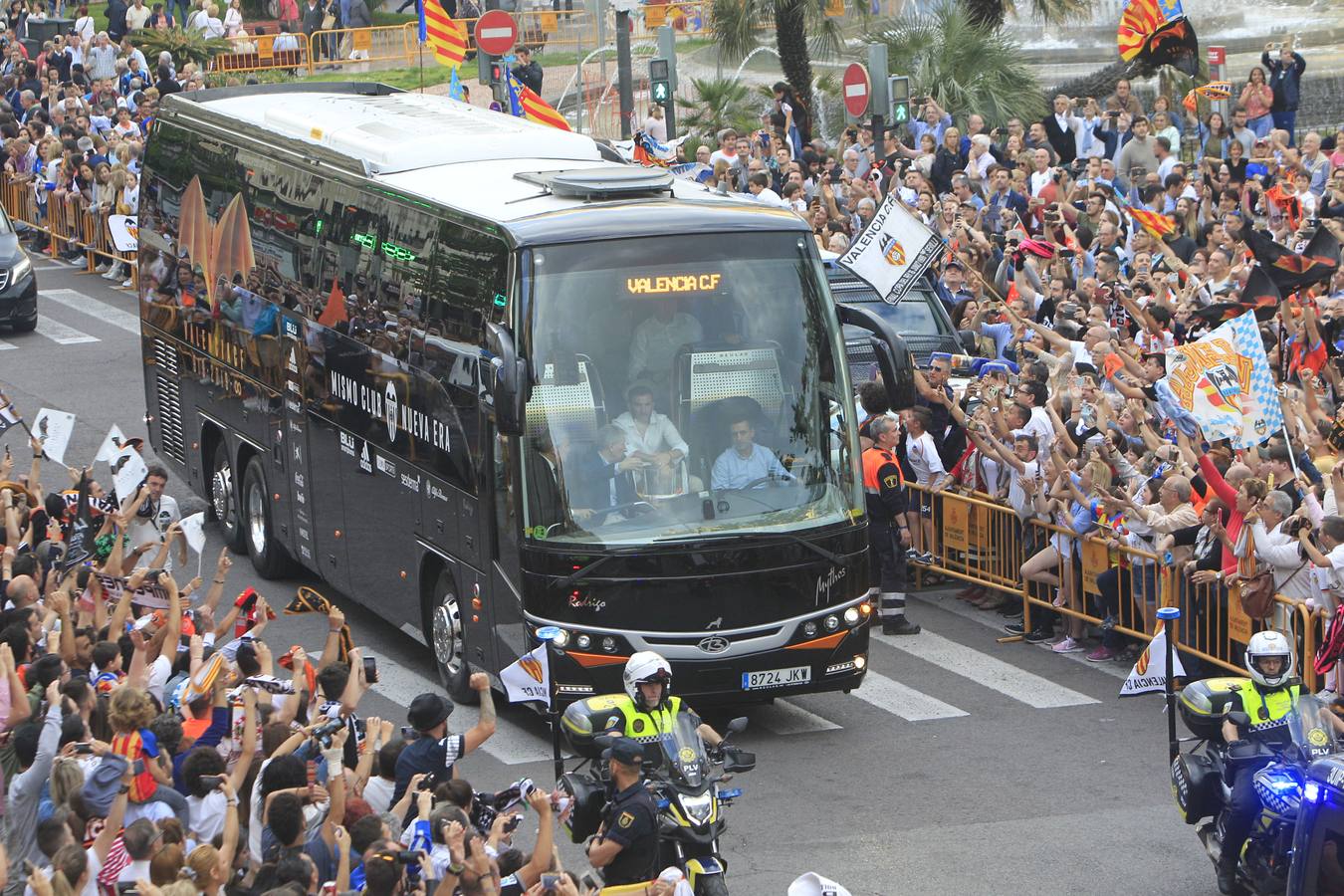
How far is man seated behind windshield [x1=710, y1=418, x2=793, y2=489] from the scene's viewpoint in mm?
13031

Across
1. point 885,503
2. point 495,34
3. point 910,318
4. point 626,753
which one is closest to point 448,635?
point 885,503

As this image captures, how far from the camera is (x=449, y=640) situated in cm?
1444

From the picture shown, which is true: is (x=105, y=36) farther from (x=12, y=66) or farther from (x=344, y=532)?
(x=344, y=532)

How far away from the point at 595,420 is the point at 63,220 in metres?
24.2

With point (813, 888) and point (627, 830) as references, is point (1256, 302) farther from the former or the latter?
point (813, 888)

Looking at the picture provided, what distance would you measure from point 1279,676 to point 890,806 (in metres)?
2.99

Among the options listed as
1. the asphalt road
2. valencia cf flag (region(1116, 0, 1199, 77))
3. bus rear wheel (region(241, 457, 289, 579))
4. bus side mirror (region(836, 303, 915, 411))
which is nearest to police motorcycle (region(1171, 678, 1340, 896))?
the asphalt road

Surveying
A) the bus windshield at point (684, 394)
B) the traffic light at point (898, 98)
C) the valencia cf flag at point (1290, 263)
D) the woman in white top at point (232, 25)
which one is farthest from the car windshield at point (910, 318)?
the woman in white top at point (232, 25)

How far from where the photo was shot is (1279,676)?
33.8ft

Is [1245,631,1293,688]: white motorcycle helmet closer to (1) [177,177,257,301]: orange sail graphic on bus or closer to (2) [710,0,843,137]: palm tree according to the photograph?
(1) [177,177,257,301]: orange sail graphic on bus

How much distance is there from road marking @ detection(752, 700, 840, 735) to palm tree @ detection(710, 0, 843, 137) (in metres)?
19.4

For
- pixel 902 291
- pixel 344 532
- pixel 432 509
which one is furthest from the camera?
pixel 902 291

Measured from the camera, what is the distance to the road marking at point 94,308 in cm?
2961

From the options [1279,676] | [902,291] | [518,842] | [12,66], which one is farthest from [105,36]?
[1279,676]
